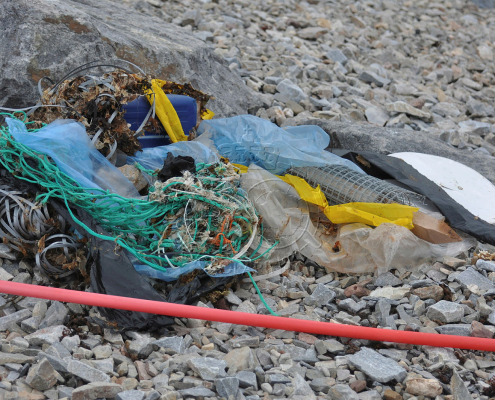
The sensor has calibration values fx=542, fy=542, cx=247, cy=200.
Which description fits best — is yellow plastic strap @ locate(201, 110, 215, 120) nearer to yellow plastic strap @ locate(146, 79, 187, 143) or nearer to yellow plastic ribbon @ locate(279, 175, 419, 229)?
yellow plastic strap @ locate(146, 79, 187, 143)

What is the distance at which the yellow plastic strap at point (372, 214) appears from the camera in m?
3.04

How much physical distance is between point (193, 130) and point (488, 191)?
2.08 meters

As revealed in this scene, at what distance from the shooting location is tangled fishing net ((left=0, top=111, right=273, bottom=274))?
2713mm

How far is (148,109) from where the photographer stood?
3.45 m

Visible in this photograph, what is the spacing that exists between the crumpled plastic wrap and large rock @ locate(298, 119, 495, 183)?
1.25m

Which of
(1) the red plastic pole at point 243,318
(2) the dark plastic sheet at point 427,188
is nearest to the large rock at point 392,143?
(2) the dark plastic sheet at point 427,188

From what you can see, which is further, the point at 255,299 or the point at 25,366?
the point at 255,299

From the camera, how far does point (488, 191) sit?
3.76 m

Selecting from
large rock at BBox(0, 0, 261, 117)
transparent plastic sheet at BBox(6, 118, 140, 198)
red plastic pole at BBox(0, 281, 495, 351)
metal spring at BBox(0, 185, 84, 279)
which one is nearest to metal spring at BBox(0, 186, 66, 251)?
metal spring at BBox(0, 185, 84, 279)

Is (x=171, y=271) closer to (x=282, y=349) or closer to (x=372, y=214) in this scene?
(x=282, y=349)

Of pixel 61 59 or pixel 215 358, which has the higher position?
pixel 61 59

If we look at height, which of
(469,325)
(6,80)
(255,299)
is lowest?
(255,299)

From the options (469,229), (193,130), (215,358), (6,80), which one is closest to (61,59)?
(6,80)

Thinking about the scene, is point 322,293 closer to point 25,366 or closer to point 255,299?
point 255,299
